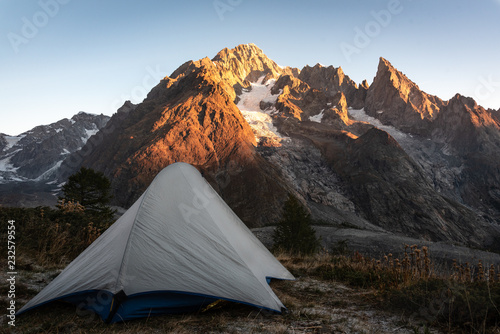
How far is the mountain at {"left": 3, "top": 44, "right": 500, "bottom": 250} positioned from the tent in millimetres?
48534

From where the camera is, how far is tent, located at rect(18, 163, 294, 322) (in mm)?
4055

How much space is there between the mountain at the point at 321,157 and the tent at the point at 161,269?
4853cm

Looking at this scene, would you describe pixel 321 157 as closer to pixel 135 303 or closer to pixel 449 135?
pixel 449 135

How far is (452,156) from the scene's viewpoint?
136m

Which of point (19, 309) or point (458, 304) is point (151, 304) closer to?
point (19, 309)

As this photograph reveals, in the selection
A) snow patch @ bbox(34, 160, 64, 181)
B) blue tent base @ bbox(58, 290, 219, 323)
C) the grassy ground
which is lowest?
the grassy ground

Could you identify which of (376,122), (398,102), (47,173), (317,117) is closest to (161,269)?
(317,117)

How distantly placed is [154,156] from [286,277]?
284ft

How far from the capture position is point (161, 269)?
4.32 meters

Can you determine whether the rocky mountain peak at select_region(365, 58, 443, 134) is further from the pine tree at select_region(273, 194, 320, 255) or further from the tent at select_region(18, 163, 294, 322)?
the tent at select_region(18, 163, 294, 322)

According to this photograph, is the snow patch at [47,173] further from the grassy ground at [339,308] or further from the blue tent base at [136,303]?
the blue tent base at [136,303]

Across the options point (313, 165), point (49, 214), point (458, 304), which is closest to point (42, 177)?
point (313, 165)

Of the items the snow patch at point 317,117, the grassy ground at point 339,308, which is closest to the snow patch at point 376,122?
the snow patch at point 317,117

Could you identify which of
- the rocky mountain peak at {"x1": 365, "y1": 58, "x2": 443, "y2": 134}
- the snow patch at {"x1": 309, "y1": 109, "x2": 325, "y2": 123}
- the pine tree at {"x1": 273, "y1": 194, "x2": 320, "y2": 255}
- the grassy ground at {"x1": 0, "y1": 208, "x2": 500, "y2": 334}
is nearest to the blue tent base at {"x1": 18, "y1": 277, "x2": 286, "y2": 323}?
the grassy ground at {"x1": 0, "y1": 208, "x2": 500, "y2": 334}
